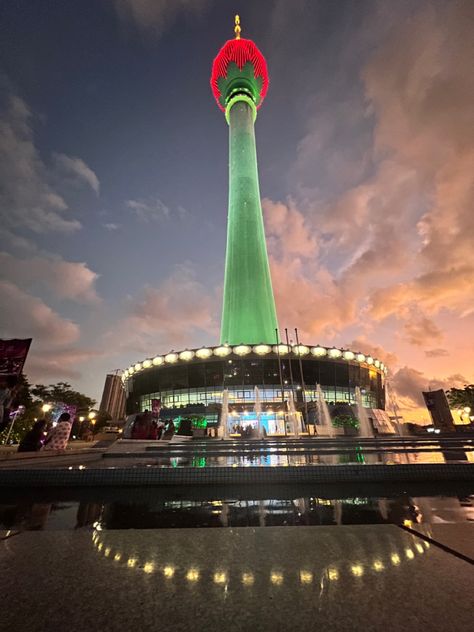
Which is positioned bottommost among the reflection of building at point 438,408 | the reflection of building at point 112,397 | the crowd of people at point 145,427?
the crowd of people at point 145,427

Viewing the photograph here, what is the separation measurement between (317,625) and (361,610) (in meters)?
0.27

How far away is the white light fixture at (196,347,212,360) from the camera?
53594 mm

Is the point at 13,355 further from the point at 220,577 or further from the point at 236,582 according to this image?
the point at 236,582

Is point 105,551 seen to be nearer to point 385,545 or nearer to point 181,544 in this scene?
point 181,544

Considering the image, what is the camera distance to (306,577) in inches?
79.9

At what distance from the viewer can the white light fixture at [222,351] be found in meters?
53.1

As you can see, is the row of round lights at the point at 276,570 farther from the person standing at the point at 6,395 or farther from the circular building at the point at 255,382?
the circular building at the point at 255,382

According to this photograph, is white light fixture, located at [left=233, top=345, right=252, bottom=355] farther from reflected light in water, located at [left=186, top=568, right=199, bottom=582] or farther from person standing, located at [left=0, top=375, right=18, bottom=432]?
reflected light in water, located at [left=186, top=568, right=199, bottom=582]

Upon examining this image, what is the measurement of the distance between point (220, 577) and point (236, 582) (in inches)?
5.0

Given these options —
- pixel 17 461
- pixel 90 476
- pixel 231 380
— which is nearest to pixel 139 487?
pixel 90 476

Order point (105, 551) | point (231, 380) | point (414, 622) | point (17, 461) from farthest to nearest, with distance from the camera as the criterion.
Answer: point (231, 380) < point (17, 461) < point (105, 551) < point (414, 622)

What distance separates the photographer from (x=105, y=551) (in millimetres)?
2531

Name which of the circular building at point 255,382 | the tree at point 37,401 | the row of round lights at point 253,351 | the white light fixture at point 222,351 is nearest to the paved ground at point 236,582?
the tree at point 37,401

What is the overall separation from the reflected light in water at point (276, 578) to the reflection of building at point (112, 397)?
361 ft
